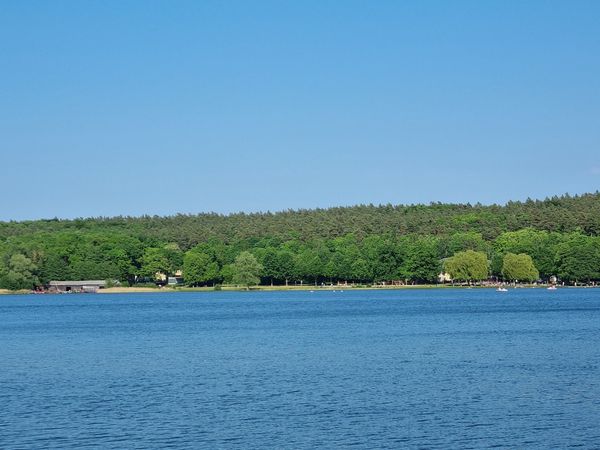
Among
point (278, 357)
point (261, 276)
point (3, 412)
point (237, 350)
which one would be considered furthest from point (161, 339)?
point (261, 276)

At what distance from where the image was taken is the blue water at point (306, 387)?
112 ft

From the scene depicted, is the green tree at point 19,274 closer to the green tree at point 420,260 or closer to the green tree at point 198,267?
the green tree at point 198,267

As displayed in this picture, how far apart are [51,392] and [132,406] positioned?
596 centimetres

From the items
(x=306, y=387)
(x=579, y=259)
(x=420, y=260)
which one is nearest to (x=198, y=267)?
(x=420, y=260)

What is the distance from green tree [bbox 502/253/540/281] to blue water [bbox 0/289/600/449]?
3461 inches

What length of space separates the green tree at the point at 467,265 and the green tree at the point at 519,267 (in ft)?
12.2

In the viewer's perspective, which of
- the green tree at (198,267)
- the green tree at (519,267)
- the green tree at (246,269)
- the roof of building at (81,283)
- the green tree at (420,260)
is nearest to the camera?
the green tree at (519,267)

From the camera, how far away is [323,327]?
85.6 meters

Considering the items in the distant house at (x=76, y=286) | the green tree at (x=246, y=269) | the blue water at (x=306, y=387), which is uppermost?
the green tree at (x=246, y=269)

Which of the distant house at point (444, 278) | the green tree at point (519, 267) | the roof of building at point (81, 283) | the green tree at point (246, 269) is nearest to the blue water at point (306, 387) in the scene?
the green tree at point (519, 267)

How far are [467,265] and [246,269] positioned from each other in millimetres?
37393

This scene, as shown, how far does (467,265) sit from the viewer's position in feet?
579

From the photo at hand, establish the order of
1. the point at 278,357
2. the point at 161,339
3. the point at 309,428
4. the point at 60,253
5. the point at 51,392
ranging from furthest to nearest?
the point at 60,253
the point at 161,339
the point at 278,357
the point at 51,392
the point at 309,428

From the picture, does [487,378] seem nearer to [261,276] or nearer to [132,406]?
[132,406]
